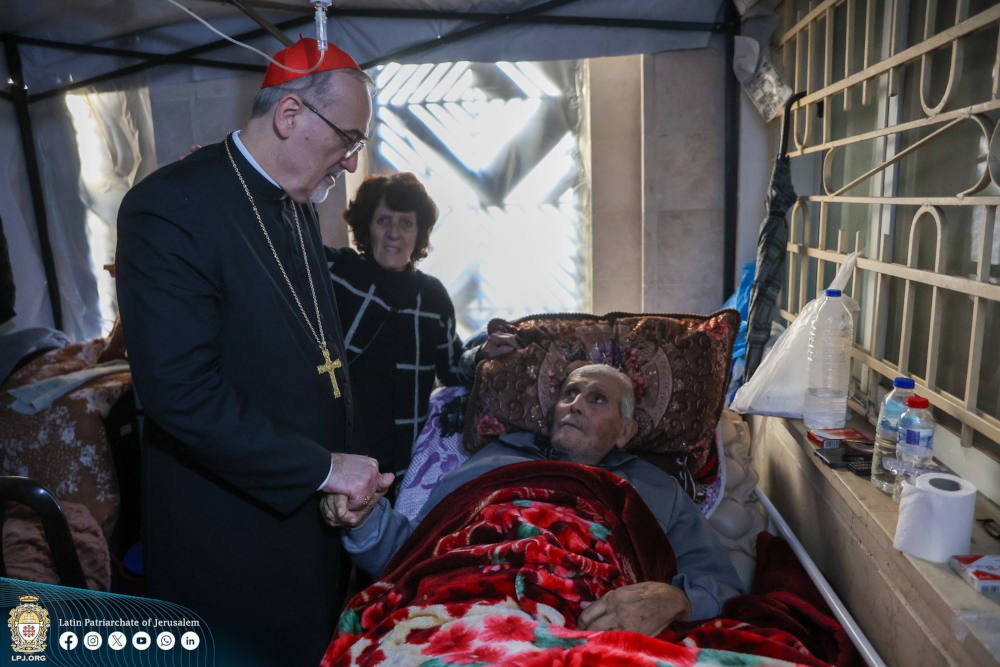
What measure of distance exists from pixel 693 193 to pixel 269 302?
86.6 inches

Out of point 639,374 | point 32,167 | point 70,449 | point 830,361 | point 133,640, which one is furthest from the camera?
point 32,167

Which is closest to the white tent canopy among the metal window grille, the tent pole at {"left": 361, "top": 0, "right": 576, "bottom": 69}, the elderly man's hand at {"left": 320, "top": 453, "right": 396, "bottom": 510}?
the tent pole at {"left": 361, "top": 0, "right": 576, "bottom": 69}

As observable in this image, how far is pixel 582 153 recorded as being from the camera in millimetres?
3473

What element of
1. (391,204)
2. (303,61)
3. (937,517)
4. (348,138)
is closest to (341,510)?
(348,138)

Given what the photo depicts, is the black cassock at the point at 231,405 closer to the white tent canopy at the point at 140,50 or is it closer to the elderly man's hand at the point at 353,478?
the elderly man's hand at the point at 353,478

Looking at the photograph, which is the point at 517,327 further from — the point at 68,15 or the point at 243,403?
the point at 68,15

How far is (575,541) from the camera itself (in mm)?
1479

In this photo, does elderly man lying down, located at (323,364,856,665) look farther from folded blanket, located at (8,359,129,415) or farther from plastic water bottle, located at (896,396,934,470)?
folded blanket, located at (8,359,129,415)

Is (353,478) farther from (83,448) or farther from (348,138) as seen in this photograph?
(83,448)

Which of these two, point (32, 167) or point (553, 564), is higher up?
point (32, 167)

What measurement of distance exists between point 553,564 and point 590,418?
0.62 m

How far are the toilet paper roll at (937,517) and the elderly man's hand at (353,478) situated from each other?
3.25ft

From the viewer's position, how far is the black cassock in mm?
1193

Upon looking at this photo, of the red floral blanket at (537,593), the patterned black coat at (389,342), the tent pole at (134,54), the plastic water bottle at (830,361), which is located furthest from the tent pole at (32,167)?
the plastic water bottle at (830,361)
